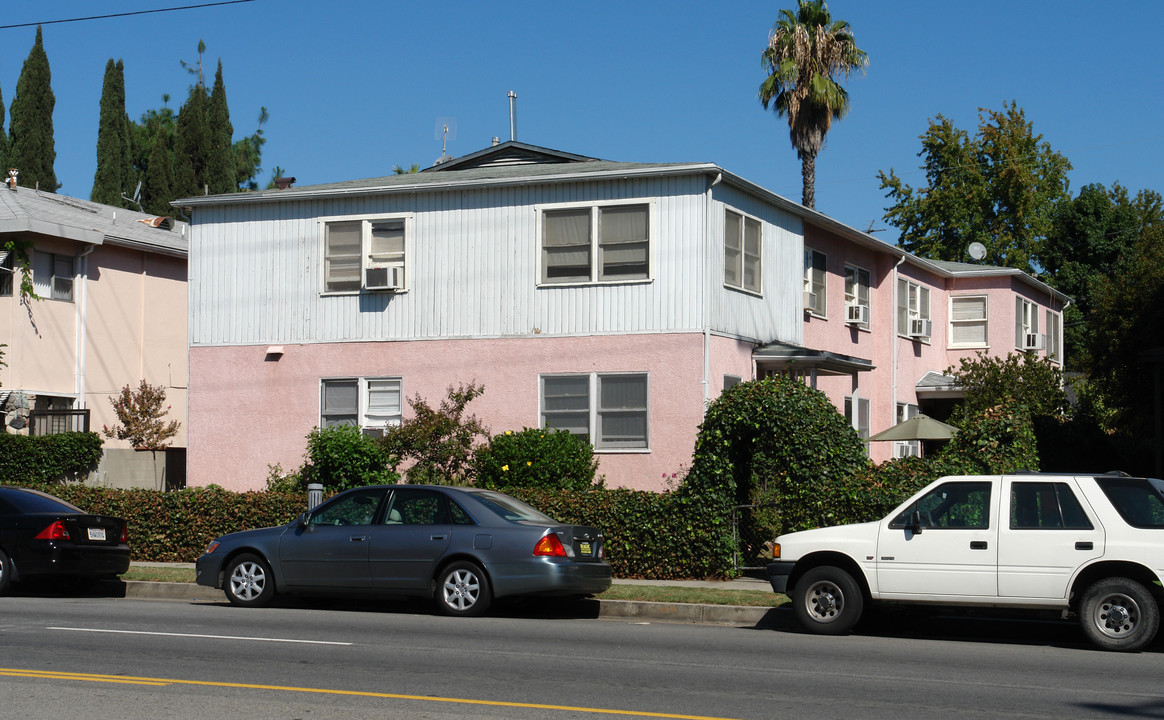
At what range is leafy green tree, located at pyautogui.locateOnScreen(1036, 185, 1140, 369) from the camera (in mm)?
46625

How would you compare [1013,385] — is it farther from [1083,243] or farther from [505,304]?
[1083,243]

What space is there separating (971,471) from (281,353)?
1288cm

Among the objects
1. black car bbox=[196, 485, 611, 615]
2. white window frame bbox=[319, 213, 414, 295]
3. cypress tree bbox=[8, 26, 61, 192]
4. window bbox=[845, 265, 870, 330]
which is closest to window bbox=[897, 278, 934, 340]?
window bbox=[845, 265, 870, 330]

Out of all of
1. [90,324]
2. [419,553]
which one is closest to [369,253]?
[419,553]

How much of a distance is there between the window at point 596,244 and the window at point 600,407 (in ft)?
5.64

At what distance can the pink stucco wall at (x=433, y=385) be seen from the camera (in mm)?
21297

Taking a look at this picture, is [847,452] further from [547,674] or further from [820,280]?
[820,280]

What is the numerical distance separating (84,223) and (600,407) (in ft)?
52.8

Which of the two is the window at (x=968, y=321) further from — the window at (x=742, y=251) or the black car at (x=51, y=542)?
the black car at (x=51, y=542)

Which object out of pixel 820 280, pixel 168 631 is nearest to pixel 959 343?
pixel 820 280

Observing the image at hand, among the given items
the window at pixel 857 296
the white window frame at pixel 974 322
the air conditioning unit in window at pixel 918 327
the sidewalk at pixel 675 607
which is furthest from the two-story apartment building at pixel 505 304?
the white window frame at pixel 974 322

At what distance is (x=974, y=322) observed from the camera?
34.1 m

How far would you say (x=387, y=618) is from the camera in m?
14.1

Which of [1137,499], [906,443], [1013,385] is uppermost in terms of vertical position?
[1013,385]
